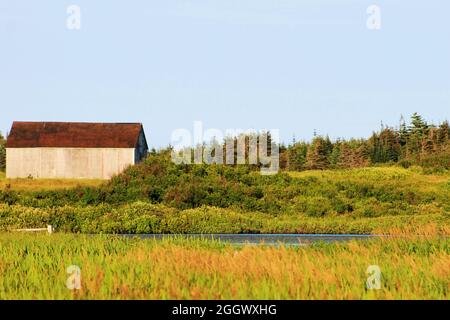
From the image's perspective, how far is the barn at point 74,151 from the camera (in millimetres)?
64562

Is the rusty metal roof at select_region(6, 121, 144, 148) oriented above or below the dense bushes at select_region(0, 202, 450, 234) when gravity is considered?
above

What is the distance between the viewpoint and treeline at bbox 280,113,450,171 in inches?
2985

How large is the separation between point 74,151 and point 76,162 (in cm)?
92

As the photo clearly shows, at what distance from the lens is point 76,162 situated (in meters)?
64.7

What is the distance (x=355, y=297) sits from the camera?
13.9m

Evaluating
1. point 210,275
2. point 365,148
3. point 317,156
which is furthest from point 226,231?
point 365,148

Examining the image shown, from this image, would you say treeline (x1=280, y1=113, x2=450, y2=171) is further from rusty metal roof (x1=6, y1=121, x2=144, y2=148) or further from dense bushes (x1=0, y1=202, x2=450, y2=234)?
dense bushes (x1=0, y1=202, x2=450, y2=234)

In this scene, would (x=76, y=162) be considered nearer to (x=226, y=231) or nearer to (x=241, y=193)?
(x=241, y=193)

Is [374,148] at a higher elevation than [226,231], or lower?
higher

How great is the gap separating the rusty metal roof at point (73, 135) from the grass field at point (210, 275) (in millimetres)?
43827

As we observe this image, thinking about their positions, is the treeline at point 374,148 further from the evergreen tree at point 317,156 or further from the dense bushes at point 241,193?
the dense bushes at point 241,193

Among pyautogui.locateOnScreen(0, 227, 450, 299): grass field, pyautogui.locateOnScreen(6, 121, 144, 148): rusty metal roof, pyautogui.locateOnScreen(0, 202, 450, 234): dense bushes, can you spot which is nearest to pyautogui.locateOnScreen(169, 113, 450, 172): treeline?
pyautogui.locateOnScreen(6, 121, 144, 148): rusty metal roof
